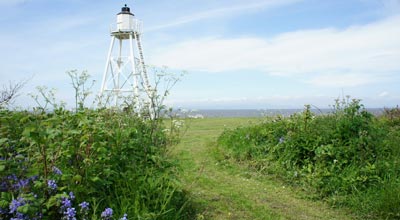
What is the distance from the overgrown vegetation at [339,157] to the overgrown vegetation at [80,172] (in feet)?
7.35

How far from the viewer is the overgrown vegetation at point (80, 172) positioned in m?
2.87

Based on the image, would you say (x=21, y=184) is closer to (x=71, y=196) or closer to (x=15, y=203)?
(x=15, y=203)

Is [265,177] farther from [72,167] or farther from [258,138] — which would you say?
[72,167]

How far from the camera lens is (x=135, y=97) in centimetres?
530

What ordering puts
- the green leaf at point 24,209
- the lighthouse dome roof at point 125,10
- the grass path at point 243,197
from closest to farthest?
the green leaf at point 24,209
the grass path at point 243,197
the lighthouse dome roof at point 125,10

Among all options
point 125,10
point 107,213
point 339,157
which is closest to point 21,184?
point 107,213

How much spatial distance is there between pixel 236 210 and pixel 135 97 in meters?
2.13

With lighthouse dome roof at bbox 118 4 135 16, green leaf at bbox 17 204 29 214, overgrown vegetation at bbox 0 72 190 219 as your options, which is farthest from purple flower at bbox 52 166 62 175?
lighthouse dome roof at bbox 118 4 135 16

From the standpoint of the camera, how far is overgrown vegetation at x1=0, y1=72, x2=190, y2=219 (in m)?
2.87

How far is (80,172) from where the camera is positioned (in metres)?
3.24

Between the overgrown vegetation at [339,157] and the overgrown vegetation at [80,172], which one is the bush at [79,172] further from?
the overgrown vegetation at [339,157]

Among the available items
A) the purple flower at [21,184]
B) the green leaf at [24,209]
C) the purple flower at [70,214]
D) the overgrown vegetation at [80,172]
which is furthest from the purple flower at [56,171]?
the green leaf at [24,209]

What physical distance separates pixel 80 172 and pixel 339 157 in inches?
151

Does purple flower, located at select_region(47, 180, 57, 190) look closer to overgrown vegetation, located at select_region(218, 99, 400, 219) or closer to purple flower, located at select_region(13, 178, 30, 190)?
purple flower, located at select_region(13, 178, 30, 190)
